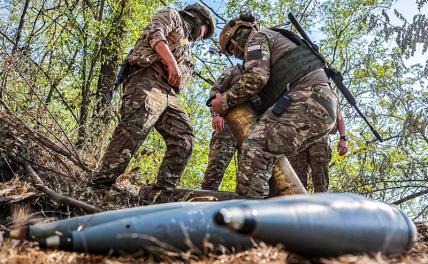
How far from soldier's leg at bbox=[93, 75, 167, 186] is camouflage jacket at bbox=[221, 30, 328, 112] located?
0.79 m

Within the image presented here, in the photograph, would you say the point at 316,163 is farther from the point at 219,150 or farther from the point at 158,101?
the point at 158,101

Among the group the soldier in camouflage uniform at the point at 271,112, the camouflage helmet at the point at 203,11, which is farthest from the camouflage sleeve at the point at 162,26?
the soldier in camouflage uniform at the point at 271,112

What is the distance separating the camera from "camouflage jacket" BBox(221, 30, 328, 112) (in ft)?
12.7

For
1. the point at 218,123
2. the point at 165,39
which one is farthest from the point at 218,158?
the point at 165,39

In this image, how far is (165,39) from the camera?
14.5 ft

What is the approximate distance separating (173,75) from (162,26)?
0.52 m

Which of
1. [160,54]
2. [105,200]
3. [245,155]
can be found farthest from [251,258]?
[160,54]

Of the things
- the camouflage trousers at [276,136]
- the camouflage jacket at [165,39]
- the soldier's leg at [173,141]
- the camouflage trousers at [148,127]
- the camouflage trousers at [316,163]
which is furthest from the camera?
the camouflage trousers at [316,163]

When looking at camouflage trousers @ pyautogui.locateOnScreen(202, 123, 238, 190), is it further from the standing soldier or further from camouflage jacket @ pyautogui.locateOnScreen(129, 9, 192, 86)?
camouflage jacket @ pyautogui.locateOnScreen(129, 9, 192, 86)

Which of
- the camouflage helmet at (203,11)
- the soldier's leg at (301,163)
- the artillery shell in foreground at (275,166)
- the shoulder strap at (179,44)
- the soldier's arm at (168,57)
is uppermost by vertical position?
the camouflage helmet at (203,11)

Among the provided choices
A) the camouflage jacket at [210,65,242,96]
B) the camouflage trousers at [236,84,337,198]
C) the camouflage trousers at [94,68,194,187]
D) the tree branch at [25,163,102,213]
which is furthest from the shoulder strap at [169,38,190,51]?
the tree branch at [25,163,102,213]

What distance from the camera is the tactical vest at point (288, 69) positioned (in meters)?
3.92

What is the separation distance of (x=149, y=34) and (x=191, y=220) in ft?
10.6

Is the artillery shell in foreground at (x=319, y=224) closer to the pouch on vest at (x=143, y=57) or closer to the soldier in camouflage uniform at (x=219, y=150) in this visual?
the pouch on vest at (x=143, y=57)
